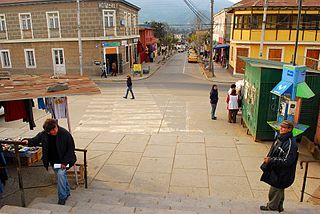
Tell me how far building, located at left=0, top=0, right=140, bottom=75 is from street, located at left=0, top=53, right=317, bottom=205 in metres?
12.2

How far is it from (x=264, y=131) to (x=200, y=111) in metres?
4.89

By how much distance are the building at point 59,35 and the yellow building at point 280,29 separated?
11738 millimetres

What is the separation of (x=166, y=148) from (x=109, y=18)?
21029 mm

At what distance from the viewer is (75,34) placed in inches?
1072

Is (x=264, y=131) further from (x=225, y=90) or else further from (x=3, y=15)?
(x=3, y=15)

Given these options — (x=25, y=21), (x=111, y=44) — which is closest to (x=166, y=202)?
(x=111, y=44)

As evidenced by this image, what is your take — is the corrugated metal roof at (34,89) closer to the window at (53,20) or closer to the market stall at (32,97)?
the market stall at (32,97)

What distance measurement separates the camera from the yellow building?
24891 millimetres

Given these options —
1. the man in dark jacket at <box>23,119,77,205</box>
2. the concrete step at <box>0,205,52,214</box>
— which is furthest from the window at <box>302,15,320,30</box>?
the concrete step at <box>0,205,52,214</box>

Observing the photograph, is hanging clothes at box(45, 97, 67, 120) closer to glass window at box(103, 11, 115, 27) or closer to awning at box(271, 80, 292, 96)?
awning at box(271, 80, 292, 96)

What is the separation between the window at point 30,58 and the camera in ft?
94.4

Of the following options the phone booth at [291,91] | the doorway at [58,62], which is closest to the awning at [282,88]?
the phone booth at [291,91]

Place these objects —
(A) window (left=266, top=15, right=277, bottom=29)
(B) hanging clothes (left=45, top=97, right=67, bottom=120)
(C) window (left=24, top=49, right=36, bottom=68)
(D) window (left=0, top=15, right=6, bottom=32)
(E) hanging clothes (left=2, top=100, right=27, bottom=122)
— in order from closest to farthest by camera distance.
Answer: (B) hanging clothes (left=45, top=97, right=67, bottom=120) < (E) hanging clothes (left=2, top=100, right=27, bottom=122) < (A) window (left=266, top=15, right=277, bottom=29) < (D) window (left=0, top=15, right=6, bottom=32) < (C) window (left=24, top=49, right=36, bottom=68)

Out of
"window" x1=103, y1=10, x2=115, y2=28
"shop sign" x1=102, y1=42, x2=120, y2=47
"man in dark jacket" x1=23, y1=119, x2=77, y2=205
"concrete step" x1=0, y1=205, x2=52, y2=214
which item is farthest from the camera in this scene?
"shop sign" x1=102, y1=42, x2=120, y2=47
